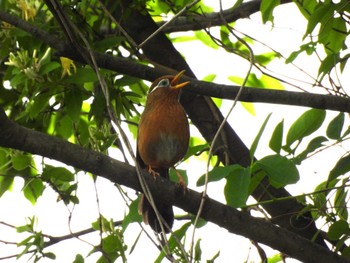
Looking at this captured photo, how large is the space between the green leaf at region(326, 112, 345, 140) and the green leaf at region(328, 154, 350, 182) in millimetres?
A: 111

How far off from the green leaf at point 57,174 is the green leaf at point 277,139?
3.33 ft

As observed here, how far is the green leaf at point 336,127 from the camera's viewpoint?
3869 mm

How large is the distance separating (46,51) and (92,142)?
0.53 m

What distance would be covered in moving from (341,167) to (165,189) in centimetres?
87

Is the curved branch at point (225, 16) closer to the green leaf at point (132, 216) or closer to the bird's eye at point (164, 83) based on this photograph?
the bird's eye at point (164, 83)

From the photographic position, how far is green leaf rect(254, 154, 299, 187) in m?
3.22

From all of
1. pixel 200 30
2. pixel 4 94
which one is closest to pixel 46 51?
pixel 4 94

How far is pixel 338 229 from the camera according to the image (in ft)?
12.5

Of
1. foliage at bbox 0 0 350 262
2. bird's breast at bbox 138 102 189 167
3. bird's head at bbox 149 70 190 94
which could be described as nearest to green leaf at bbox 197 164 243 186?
foliage at bbox 0 0 350 262

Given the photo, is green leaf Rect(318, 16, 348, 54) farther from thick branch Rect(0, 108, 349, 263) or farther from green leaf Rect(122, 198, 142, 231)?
green leaf Rect(122, 198, 142, 231)

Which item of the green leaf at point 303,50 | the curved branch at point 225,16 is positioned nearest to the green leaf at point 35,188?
the curved branch at point 225,16

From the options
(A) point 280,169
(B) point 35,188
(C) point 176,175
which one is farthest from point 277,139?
(B) point 35,188

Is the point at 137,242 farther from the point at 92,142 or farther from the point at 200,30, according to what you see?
the point at 200,30

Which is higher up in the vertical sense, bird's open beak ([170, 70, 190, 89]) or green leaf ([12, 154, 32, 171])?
bird's open beak ([170, 70, 190, 89])
